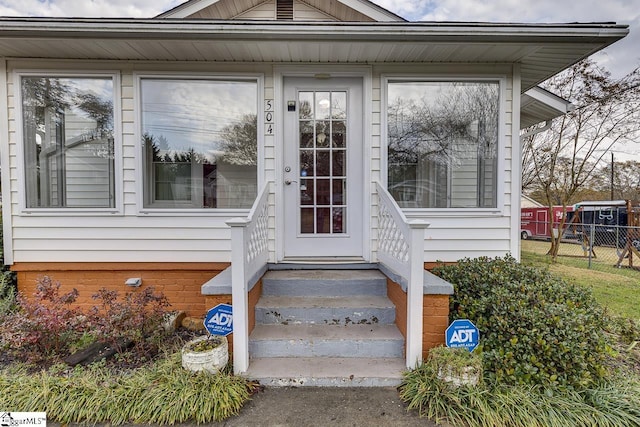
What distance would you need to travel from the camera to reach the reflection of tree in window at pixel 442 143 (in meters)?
3.64

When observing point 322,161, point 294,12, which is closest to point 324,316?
point 322,161

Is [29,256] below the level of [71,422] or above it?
above

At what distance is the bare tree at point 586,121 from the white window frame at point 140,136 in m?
8.12

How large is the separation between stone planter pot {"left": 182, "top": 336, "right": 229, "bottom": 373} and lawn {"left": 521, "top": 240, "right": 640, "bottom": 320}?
3.49 m

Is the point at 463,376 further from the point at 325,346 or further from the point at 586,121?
the point at 586,121

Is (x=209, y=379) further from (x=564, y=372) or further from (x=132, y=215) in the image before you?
(x=564, y=372)

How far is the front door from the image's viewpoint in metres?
3.61

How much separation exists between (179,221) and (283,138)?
1547mm

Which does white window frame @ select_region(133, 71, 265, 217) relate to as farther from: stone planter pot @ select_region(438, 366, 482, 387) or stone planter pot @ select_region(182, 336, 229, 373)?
stone planter pot @ select_region(438, 366, 482, 387)

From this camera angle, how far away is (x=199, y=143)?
145 inches

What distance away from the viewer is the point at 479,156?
371cm

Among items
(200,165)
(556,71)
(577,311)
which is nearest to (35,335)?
(200,165)

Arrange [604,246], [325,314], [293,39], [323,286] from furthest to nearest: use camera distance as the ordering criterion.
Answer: [604,246] → [323,286] → [293,39] → [325,314]

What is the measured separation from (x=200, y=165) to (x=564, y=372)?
3.89 metres
